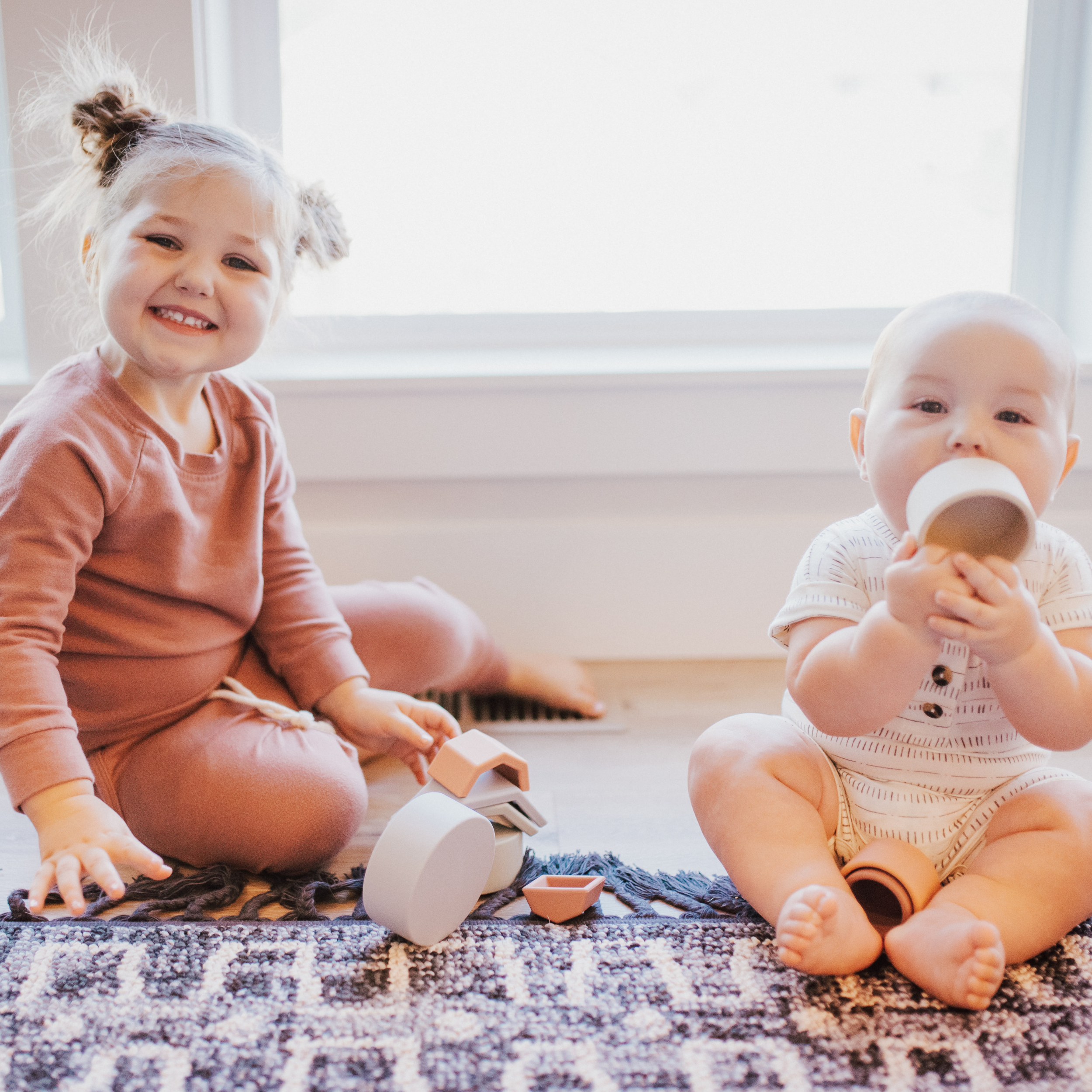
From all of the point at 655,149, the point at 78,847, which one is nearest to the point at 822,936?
the point at 78,847

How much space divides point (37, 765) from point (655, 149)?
3.62 ft

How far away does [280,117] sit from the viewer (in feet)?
4.66

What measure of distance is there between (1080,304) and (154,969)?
1.31 metres

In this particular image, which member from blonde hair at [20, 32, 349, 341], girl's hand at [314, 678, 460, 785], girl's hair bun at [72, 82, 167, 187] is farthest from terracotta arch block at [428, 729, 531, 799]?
girl's hair bun at [72, 82, 167, 187]

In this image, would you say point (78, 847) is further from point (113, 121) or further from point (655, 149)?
point (655, 149)

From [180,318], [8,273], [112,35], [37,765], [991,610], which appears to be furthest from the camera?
[8,273]

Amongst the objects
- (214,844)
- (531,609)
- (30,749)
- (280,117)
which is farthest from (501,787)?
(280,117)

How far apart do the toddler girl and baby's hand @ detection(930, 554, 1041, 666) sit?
47cm

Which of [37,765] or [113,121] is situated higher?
[113,121]

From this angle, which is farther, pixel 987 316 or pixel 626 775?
pixel 626 775

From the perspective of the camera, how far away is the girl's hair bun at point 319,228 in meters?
1.00

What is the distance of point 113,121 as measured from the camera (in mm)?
916

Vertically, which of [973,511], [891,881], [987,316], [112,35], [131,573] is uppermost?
[112,35]

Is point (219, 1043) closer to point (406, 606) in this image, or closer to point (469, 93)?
point (406, 606)
